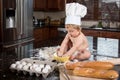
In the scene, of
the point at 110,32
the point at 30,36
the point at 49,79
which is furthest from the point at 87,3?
the point at 49,79

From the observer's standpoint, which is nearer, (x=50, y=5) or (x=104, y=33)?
(x=104, y=33)

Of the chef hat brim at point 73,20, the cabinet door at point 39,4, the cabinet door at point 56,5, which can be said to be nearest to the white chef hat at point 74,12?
the chef hat brim at point 73,20

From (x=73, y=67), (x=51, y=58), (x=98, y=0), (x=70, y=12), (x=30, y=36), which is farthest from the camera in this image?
(x=98, y=0)

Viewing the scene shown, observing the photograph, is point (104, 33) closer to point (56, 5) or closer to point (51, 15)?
point (56, 5)

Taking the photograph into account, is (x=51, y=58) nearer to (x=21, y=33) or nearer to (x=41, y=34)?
(x=21, y=33)

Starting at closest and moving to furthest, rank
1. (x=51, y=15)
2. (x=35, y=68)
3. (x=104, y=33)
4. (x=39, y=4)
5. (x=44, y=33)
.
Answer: (x=35, y=68) → (x=104, y=33) → (x=44, y=33) → (x=39, y=4) → (x=51, y=15)

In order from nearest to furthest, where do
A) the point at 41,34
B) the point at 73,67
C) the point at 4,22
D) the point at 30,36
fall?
the point at 73,67
the point at 4,22
the point at 30,36
the point at 41,34

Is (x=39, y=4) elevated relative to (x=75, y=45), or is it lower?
elevated

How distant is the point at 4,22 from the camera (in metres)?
3.88

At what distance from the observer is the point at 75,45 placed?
1546 millimetres

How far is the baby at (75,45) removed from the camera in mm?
1523

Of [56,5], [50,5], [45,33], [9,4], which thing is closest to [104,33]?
[45,33]

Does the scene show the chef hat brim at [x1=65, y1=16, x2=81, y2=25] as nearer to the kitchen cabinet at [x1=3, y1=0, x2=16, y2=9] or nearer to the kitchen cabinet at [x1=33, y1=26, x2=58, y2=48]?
the kitchen cabinet at [x1=3, y1=0, x2=16, y2=9]

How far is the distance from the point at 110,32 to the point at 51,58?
3499 millimetres
